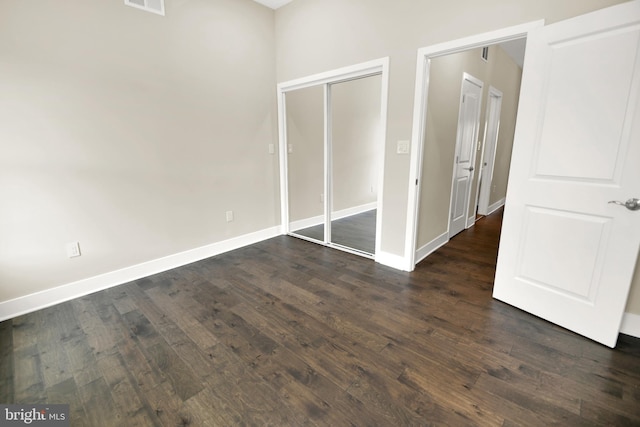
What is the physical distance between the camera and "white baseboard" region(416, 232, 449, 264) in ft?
10.3

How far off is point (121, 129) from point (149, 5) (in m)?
1.19

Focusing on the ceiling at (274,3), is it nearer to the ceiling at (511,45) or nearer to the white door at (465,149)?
the ceiling at (511,45)

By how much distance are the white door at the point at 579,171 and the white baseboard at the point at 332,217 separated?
2768 mm

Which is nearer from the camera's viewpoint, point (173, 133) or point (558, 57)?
point (558, 57)

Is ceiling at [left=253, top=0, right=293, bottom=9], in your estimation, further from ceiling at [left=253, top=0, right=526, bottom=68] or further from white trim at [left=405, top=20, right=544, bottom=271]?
white trim at [left=405, top=20, right=544, bottom=271]

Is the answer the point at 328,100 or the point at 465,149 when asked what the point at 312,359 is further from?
the point at 465,149

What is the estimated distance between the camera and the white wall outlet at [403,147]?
8.87ft

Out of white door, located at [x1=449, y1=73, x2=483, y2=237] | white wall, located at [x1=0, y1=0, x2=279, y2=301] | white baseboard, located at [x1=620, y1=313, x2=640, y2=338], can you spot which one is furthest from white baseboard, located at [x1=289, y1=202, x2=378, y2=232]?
white baseboard, located at [x1=620, y1=313, x2=640, y2=338]

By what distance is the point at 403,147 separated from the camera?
2729 mm

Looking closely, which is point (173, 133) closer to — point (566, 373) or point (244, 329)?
point (244, 329)

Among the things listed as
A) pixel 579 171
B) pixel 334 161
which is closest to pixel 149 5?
pixel 334 161

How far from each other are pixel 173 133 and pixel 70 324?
1886 millimetres

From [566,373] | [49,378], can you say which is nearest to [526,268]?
[566,373]

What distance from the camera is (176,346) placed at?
1856mm
